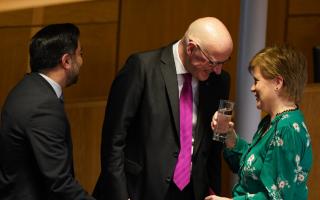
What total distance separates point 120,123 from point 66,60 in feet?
1.05

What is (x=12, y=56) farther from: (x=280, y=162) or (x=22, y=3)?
(x=280, y=162)

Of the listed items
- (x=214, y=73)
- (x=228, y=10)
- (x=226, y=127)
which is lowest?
(x=226, y=127)

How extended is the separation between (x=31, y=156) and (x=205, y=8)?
167cm

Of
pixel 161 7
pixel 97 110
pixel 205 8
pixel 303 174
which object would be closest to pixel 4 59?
pixel 97 110

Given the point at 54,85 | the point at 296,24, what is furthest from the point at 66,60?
the point at 296,24

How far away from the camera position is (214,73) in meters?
2.82

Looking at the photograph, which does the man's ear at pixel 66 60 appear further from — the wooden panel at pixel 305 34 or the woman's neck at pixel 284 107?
the wooden panel at pixel 305 34

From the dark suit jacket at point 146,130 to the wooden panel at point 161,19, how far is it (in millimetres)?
914

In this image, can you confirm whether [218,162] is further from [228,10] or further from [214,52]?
[228,10]

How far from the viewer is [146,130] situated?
269 cm

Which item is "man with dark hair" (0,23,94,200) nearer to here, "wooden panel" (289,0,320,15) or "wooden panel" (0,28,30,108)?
"wooden panel" (0,28,30,108)

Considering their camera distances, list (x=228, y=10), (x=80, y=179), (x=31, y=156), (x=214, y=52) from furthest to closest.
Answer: (x=228, y=10) < (x=80, y=179) < (x=214, y=52) < (x=31, y=156)

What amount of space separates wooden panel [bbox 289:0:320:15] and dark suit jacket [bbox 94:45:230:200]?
151 cm

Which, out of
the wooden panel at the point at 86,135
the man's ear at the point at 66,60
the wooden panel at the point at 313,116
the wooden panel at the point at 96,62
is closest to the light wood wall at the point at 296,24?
the wooden panel at the point at 313,116
